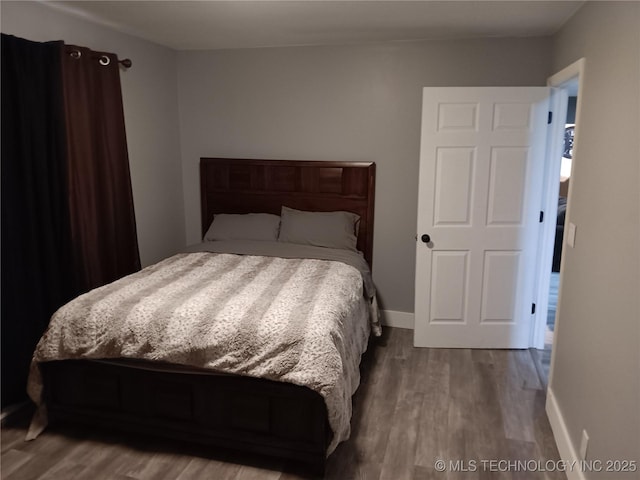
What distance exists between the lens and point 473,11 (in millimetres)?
2848

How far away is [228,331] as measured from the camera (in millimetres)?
2277

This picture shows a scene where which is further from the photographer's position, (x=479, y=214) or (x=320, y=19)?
(x=479, y=214)

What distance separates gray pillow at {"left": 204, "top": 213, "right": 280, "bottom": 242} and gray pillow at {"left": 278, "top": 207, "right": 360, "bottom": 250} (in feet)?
0.28

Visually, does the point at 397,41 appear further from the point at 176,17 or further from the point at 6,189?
the point at 6,189

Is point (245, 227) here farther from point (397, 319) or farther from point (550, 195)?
point (550, 195)

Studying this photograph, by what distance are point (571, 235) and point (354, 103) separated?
6.60 feet

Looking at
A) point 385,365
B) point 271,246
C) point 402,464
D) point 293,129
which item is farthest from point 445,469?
point 293,129

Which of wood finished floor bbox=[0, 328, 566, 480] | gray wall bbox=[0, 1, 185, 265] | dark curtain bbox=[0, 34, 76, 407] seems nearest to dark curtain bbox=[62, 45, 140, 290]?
dark curtain bbox=[0, 34, 76, 407]

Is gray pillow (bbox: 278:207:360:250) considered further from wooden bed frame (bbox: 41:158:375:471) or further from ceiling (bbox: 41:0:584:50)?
wooden bed frame (bbox: 41:158:375:471)

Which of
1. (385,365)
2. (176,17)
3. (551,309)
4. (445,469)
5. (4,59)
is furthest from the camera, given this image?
(551,309)

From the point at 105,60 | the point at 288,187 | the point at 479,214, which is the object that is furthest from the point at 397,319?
the point at 105,60

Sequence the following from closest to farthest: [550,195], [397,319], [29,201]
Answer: [29,201]
[550,195]
[397,319]

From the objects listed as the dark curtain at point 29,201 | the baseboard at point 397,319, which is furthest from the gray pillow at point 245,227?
the dark curtain at point 29,201

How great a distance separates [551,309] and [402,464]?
2.80m
